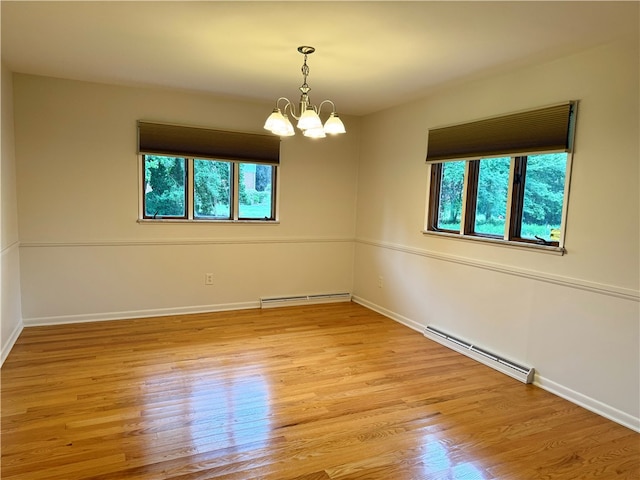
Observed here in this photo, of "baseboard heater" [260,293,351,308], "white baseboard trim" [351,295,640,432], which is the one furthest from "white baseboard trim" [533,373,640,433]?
"baseboard heater" [260,293,351,308]

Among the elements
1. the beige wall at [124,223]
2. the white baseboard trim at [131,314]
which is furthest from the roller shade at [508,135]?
the white baseboard trim at [131,314]

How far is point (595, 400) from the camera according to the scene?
8.91ft

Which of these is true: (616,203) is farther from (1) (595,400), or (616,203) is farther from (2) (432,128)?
(2) (432,128)

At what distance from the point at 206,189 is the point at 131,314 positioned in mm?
1501

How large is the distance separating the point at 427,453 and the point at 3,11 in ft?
11.0

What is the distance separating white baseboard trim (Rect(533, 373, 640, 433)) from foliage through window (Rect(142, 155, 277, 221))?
3115 millimetres

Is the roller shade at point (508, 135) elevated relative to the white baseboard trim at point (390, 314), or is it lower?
elevated

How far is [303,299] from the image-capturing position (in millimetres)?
5078

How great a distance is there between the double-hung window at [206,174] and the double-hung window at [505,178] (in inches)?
72.3

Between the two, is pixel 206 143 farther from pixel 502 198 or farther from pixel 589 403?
pixel 589 403

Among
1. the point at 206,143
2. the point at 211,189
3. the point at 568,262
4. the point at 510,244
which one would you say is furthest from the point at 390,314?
the point at 206,143

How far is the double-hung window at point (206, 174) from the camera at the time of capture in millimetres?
4234

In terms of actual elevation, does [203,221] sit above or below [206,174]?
below

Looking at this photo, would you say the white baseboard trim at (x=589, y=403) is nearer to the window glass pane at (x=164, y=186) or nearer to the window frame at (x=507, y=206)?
the window frame at (x=507, y=206)
